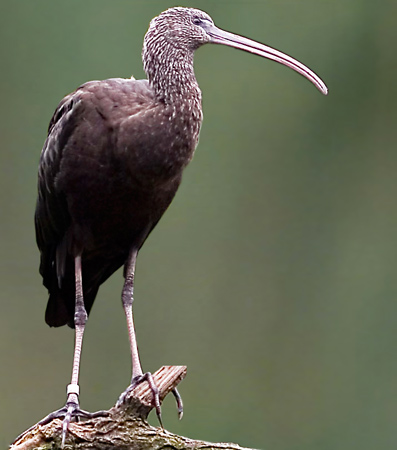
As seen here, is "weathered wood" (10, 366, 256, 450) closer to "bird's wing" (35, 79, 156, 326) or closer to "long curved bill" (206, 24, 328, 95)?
"bird's wing" (35, 79, 156, 326)

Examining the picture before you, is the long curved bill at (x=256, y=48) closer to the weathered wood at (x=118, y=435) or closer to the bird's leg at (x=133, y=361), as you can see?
the bird's leg at (x=133, y=361)

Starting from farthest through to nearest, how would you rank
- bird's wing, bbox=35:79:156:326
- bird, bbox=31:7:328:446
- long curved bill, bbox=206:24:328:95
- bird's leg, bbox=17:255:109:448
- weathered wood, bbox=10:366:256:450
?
long curved bill, bbox=206:24:328:95
bird's wing, bbox=35:79:156:326
bird, bbox=31:7:328:446
bird's leg, bbox=17:255:109:448
weathered wood, bbox=10:366:256:450

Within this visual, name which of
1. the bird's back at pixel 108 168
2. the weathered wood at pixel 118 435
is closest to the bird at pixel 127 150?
the bird's back at pixel 108 168

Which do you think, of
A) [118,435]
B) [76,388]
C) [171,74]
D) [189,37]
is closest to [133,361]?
[76,388]

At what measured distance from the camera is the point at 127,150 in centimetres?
460

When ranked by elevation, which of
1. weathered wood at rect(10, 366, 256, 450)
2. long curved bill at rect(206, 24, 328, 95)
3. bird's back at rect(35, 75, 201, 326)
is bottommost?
weathered wood at rect(10, 366, 256, 450)

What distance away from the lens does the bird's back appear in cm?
461

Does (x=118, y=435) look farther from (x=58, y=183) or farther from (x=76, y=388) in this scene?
(x=58, y=183)

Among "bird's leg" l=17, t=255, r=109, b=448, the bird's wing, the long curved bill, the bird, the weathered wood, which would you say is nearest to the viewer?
the weathered wood

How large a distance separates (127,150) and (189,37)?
25.6 inches

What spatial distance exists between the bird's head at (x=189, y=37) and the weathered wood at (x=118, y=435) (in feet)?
5.40

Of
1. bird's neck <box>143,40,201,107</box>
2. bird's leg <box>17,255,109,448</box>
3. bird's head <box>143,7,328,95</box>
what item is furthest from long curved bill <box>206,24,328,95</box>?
bird's leg <box>17,255,109,448</box>

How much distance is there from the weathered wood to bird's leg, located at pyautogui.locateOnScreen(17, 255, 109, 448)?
0.05m

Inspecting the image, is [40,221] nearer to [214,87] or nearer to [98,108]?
[98,108]
